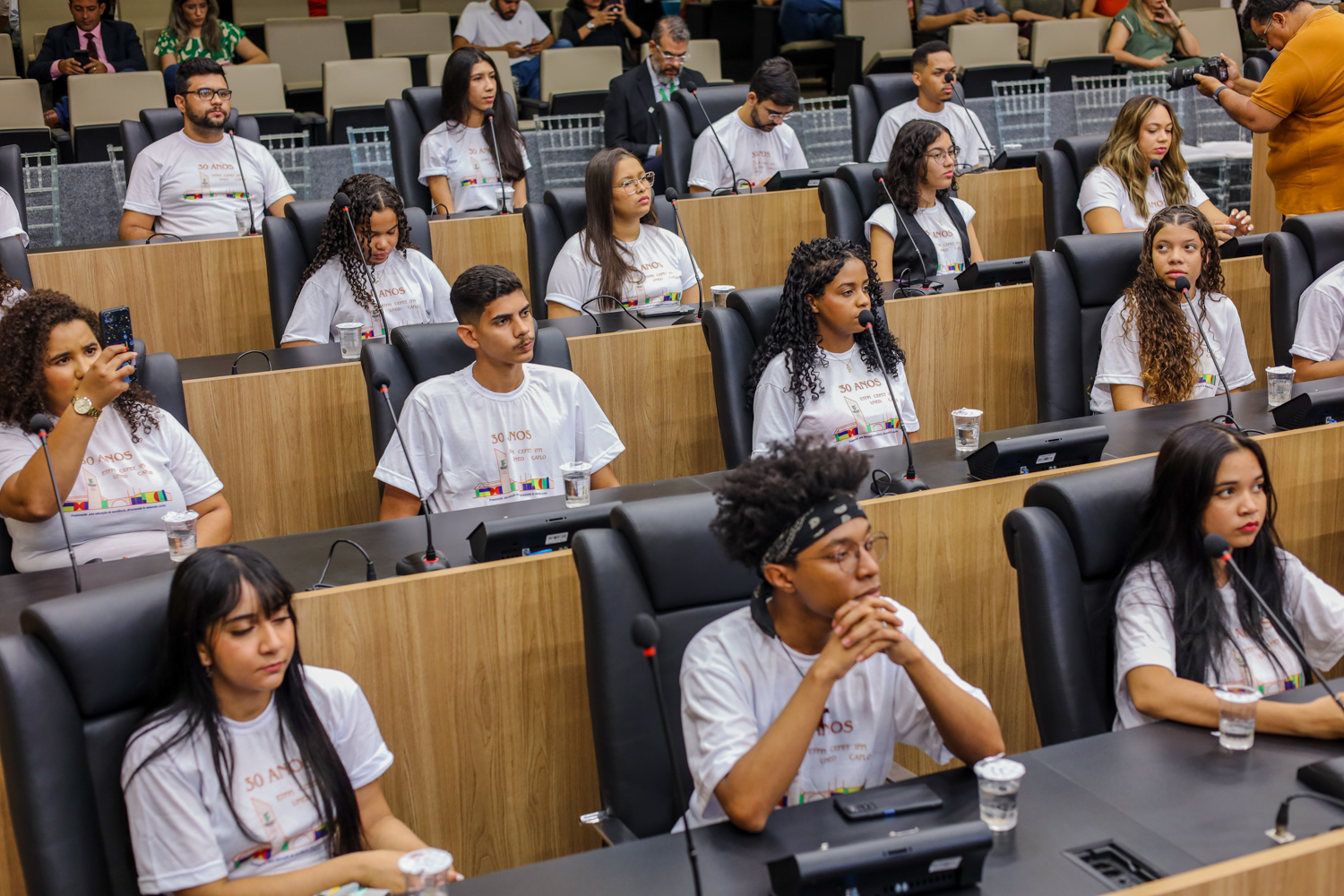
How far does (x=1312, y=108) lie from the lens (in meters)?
4.17

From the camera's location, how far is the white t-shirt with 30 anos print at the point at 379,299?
3.81 metres

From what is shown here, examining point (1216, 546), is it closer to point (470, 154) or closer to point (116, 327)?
point (116, 327)

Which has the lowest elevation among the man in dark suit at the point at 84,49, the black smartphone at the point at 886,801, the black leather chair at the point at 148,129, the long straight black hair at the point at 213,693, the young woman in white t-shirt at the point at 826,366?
the black smartphone at the point at 886,801

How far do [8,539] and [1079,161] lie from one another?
3811 millimetres

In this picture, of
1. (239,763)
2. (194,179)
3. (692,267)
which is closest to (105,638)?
(239,763)

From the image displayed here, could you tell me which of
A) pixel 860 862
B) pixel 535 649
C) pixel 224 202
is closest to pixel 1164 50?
pixel 224 202

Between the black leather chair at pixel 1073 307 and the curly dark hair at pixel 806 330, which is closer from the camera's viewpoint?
the curly dark hair at pixel 806 330

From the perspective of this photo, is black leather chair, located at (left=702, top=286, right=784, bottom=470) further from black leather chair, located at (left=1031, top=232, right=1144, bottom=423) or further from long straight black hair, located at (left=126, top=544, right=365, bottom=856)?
long straight black hair, located at (left=126, top=544, right=365, bottom=856)

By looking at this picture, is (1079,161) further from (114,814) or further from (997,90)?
(114,814)

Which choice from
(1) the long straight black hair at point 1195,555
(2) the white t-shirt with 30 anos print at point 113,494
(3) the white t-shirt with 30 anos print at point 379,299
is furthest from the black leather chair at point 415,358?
(1) the long straight black hair at point 1195,555

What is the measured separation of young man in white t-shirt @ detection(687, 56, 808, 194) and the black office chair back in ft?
11.4

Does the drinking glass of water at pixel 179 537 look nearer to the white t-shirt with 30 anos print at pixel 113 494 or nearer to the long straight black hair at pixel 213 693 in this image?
→ the white t-shirt with 30 anos print at pixel 113 494

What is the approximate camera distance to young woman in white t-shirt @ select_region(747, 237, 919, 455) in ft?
9.77

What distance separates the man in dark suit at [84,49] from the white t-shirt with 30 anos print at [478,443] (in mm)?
4581
